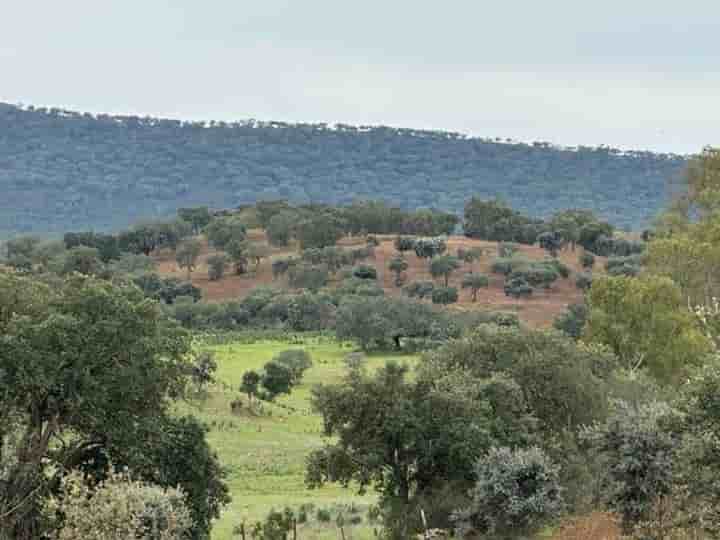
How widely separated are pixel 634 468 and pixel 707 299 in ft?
90.9

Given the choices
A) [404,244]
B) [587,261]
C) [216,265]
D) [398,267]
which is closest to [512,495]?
[398,267]

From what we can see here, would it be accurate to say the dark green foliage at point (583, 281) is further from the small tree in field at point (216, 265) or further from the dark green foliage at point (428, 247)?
the small tree in field at point (216, 265)

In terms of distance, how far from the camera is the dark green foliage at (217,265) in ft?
429

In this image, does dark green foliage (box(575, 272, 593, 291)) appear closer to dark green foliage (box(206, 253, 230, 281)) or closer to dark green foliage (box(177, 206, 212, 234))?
dark green foliage (box(206, 253, 230, 281))

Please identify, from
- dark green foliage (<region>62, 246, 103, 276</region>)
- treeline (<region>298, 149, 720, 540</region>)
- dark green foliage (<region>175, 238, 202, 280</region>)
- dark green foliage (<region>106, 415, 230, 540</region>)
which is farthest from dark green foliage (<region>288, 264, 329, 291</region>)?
dark green foliage (<region>106, 415, 230, 540</region>)

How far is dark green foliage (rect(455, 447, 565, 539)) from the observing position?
1113 inches

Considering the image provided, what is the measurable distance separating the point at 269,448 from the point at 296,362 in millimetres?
20169

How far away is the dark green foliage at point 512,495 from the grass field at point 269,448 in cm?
473

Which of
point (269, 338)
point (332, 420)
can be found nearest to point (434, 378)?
point (332, 420)

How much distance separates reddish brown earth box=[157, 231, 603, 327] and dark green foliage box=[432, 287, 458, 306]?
0.97 m

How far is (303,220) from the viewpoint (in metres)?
143

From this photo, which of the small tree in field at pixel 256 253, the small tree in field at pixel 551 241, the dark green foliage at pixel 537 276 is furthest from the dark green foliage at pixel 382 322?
the small tree in field at pixel 551 241

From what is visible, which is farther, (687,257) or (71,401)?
(687,257)

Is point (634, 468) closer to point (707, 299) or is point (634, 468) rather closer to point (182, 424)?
point (182, 424)
